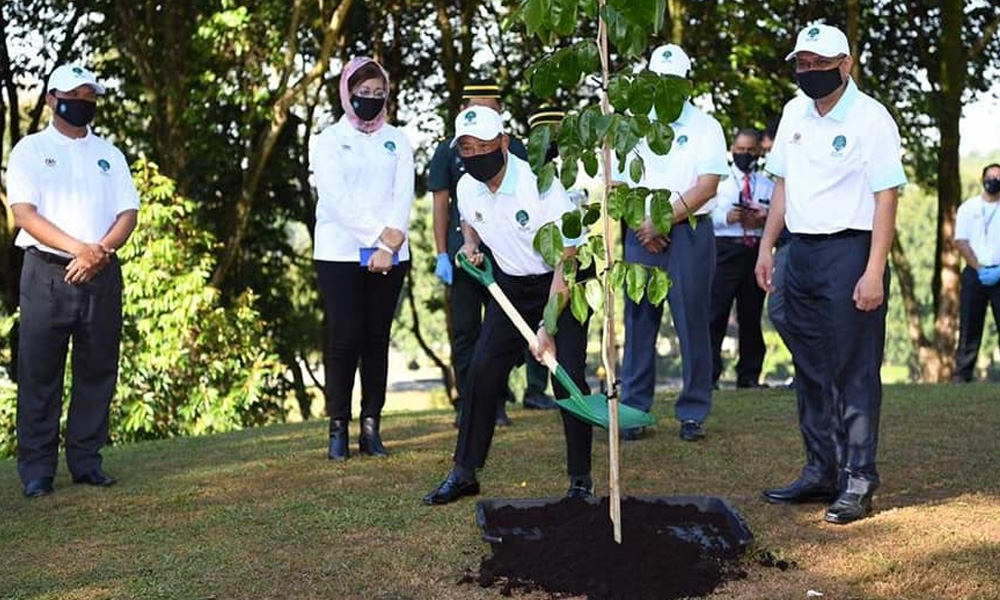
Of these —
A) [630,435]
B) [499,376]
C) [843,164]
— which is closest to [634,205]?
[843,164]

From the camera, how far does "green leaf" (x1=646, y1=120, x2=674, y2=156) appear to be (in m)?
5.14

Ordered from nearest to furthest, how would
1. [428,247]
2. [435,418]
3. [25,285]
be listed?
[25,285] < [435,418] < [428,247]

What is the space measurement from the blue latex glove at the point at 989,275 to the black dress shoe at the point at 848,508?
734 cm

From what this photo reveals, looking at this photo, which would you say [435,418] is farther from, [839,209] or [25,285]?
[839,209]

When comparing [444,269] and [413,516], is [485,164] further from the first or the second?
[444,269]

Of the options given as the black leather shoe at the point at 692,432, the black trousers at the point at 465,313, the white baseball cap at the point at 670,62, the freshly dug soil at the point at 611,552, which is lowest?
the freshly dug soil at the point at 611,552

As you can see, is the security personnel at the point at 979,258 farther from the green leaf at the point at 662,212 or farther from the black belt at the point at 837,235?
the green leaf at the point at 662,212

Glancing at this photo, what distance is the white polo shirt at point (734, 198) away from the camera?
11273 millimetres

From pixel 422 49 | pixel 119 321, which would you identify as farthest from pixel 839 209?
pixel 422 49

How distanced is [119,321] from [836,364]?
398 cm

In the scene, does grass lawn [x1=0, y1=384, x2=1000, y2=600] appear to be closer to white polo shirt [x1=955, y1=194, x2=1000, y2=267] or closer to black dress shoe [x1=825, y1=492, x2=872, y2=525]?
black dress shoe [x1=825, y1=492, x2=872, y2=525]

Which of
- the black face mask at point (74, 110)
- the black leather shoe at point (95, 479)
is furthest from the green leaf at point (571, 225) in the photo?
the black leather shoe at point (95, 479)

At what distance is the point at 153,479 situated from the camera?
7828mm

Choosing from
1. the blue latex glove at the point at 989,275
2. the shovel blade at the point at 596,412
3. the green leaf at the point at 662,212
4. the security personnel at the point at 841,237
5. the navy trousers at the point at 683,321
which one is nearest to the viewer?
the green leaf at the point at 662,212
